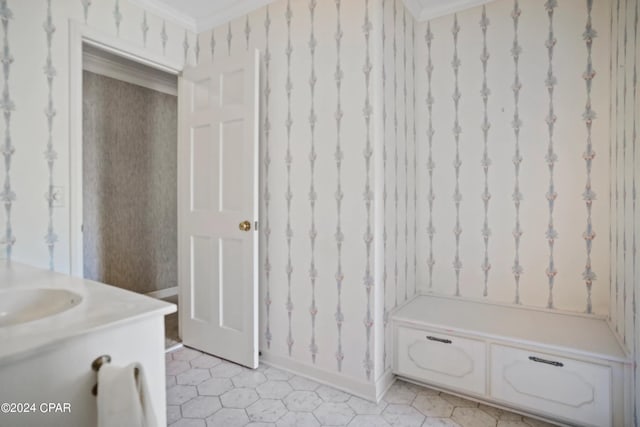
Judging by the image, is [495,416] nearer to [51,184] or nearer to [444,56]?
[444,56]

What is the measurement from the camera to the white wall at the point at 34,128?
168 centimetres

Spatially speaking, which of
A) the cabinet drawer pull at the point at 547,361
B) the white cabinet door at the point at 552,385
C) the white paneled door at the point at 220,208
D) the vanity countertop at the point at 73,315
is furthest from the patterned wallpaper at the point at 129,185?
the cabinet drawer pull at the point at 547,361

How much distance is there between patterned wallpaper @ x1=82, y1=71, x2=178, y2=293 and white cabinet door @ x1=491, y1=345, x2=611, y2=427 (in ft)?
11.0

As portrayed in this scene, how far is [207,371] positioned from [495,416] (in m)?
1.69

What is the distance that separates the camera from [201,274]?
2.43m

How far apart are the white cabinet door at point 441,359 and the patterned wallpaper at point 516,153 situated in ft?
1.97

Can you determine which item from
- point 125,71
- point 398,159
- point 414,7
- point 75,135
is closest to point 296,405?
point 398,159

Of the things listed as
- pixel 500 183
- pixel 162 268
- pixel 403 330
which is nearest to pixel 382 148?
pixel 500 183

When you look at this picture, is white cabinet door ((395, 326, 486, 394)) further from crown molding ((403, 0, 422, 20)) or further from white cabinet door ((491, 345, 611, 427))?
crown molding ((403, 0, 422, 20))

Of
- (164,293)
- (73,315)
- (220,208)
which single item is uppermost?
(220,208)

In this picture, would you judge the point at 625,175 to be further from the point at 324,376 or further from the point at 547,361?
the point at 324,376

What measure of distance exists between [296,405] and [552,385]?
128 centimetres

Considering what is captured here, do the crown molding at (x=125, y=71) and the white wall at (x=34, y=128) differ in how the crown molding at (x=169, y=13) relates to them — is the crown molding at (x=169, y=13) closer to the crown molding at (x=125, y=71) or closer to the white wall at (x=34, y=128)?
the white wall at (x=34, y=128)

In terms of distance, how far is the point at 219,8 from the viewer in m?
2.38
